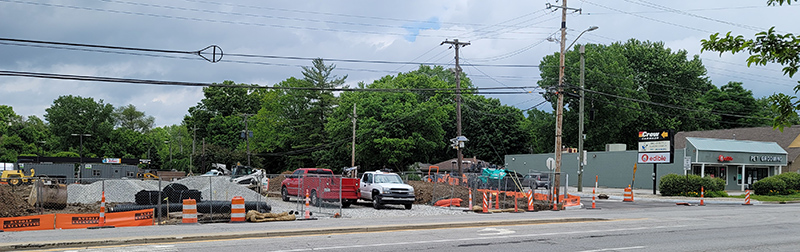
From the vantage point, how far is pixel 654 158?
42469 mm

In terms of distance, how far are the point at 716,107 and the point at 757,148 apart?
27404 millimetres

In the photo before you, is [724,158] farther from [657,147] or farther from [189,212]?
[189,212]

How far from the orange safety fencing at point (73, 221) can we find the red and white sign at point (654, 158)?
34765 mm

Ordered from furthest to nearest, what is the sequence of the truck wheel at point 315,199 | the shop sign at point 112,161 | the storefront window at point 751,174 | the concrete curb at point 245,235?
1. the shop sign at point 112,161
2. the storefront window at point 751,174
3. the truck wheel at point 315,199
4. the concrete curb at point 245,235

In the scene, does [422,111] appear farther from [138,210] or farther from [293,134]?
[138,210]

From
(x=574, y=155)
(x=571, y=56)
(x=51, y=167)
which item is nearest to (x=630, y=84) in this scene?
(x=571, y=56)

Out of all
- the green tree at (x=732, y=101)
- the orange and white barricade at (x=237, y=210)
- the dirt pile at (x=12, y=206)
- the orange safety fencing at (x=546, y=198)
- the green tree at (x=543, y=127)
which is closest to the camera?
the orange and white barricade at (x=237, y=210)

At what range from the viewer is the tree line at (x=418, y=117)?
6022cm

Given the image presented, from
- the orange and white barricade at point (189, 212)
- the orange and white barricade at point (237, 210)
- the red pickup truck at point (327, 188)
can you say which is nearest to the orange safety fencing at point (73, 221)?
the orange and white barricade at point (189, 212)

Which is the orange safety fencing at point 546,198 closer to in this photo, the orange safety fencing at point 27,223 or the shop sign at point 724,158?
the orange safety fencing at point 27,223

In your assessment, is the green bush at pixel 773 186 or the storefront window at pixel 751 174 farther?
the storefront window at pixel 751 174

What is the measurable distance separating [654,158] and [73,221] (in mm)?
36987

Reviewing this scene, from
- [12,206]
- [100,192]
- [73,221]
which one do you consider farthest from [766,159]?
[12,206]

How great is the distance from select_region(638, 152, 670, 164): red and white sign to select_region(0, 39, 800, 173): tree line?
628 cm
